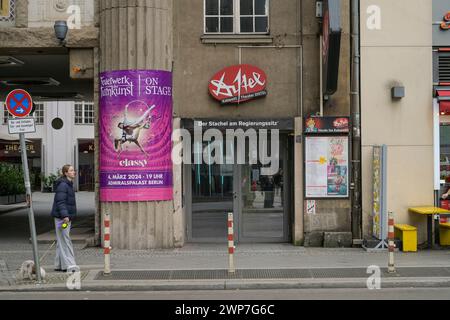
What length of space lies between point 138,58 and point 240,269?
526 cm

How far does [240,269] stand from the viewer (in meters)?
10.9

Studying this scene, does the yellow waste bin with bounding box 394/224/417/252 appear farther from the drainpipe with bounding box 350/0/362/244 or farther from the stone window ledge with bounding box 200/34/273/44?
the stone window ledge with bounding box 200/34/273/44

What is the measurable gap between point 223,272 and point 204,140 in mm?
4238

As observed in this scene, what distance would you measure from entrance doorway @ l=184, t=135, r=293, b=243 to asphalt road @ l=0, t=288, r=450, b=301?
15.7 feet

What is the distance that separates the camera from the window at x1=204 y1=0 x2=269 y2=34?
13.9 meters

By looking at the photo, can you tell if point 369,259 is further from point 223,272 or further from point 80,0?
point 80,0

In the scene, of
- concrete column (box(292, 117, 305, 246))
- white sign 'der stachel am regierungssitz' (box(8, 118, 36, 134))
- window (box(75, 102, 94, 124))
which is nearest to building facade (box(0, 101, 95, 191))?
window (box(75, 102, 94, 124))

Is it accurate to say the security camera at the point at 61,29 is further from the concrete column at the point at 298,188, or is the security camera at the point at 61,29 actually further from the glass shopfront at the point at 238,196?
the concrete column at the point at 298,188

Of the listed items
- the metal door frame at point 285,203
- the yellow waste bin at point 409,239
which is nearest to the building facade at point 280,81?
the metal door frame at point 285,203

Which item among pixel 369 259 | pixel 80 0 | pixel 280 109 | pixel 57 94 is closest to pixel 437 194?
pixel 369 259

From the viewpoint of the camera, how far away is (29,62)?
16.1 metres

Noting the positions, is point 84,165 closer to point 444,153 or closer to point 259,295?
point 444,153

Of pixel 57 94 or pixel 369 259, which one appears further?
pixel 57 94

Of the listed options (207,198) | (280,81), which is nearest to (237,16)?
(280,81)
